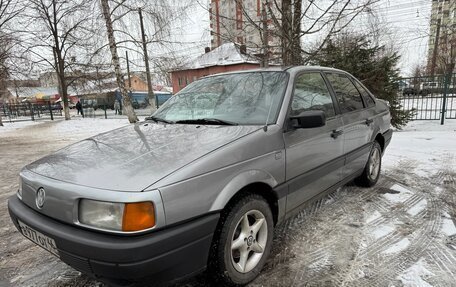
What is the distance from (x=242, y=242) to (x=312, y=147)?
1.13m

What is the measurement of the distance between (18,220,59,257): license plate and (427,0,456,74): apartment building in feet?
51.0

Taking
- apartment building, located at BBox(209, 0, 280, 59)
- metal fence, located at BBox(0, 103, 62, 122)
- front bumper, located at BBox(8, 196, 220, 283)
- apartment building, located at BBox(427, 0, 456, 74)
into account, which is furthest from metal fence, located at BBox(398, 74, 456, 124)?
metal fence, located at BBox(0, 103, 62, 122)

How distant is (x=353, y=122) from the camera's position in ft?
11.7

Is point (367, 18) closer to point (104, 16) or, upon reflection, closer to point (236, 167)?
point (236, 167)

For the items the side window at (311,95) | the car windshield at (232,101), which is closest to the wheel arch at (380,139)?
the side window at (311,95)

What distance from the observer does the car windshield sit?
2.66 metres

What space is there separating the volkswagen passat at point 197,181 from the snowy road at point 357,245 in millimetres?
375

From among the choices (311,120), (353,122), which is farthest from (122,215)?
(353,122)

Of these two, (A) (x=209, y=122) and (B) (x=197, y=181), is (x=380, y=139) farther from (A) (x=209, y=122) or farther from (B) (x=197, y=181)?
(B) (x=197, y=181)

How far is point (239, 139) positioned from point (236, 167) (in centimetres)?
23

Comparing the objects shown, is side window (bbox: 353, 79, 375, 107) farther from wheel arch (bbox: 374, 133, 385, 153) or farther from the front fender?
the front fender

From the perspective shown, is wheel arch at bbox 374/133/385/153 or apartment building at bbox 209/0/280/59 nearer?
wheel arch at bbox 374/133/385/153

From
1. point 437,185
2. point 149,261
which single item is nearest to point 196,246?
point 149,261

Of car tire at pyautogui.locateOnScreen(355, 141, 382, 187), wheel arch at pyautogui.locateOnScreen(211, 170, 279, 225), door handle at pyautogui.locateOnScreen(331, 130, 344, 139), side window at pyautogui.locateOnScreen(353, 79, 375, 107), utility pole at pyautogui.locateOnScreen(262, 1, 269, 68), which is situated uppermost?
utility pole at pyautogui.locateOnScreen(262, 1, 269, 68)
